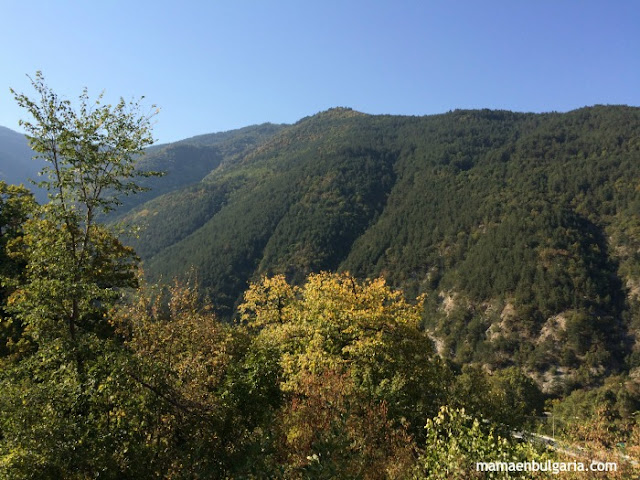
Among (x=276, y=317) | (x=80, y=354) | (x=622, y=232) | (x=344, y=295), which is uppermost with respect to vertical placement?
(x=80, y=354)

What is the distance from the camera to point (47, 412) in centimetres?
810

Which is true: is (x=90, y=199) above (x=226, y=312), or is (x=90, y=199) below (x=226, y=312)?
above

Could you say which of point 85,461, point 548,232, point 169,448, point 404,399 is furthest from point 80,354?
point 548,232

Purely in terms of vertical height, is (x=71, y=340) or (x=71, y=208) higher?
(x=71, y=208)

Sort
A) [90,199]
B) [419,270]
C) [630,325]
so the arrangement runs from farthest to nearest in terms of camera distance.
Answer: [419,270] < [630,325] < [90,199]

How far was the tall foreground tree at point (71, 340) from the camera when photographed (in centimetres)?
778

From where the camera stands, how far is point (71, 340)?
911 cm

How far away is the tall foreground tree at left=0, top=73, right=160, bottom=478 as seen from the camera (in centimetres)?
778

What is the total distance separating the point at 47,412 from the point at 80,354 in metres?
1.38

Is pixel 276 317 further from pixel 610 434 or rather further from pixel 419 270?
pixel 419 270

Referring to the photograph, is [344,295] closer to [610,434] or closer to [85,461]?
[610,434]

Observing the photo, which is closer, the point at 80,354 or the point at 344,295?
the point at 80,354

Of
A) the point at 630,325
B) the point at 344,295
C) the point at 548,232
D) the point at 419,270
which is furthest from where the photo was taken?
the point at 419,270

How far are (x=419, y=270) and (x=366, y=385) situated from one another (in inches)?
7041
